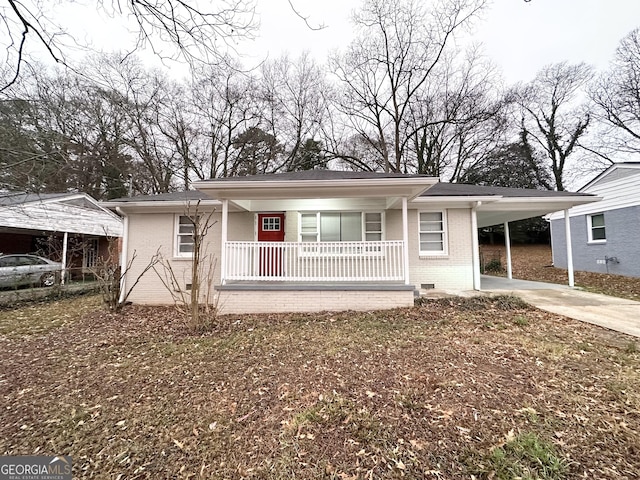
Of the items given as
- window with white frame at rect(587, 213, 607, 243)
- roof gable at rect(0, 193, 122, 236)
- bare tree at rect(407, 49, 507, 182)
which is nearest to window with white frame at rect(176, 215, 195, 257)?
roof gable at rect(0, 193, 122, 236)

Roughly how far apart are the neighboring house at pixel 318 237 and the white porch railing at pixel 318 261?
0.09 feet

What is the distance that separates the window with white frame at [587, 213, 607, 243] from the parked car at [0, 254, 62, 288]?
69.2 feet

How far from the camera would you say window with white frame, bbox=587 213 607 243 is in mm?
11684

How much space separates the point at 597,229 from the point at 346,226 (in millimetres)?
11697

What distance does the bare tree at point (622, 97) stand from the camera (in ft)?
54.0

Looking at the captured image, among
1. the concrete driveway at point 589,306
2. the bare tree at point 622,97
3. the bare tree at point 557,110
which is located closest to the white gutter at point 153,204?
the concrete driveway at point 589,306

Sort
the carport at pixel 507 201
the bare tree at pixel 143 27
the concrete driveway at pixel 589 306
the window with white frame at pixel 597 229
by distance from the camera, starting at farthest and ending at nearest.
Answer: the window with white frame at pixel 597 229 → the carport at pixel 507 201 → the concrete driveway at pixel 589 306 → the bare tree at pixel 143 27

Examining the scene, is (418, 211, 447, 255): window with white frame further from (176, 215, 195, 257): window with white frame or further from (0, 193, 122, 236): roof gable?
(0, 193, 122, 236): roof gable

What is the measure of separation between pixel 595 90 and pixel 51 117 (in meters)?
28.7

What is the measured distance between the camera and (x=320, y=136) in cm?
2028

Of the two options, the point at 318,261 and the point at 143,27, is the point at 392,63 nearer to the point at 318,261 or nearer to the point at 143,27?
the point at 318,261

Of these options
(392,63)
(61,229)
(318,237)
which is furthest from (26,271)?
(392,63)

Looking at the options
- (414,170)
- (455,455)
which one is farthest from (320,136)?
(455,455)

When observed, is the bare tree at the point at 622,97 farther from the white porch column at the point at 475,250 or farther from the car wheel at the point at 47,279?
the car wheel at the point at 47,279
